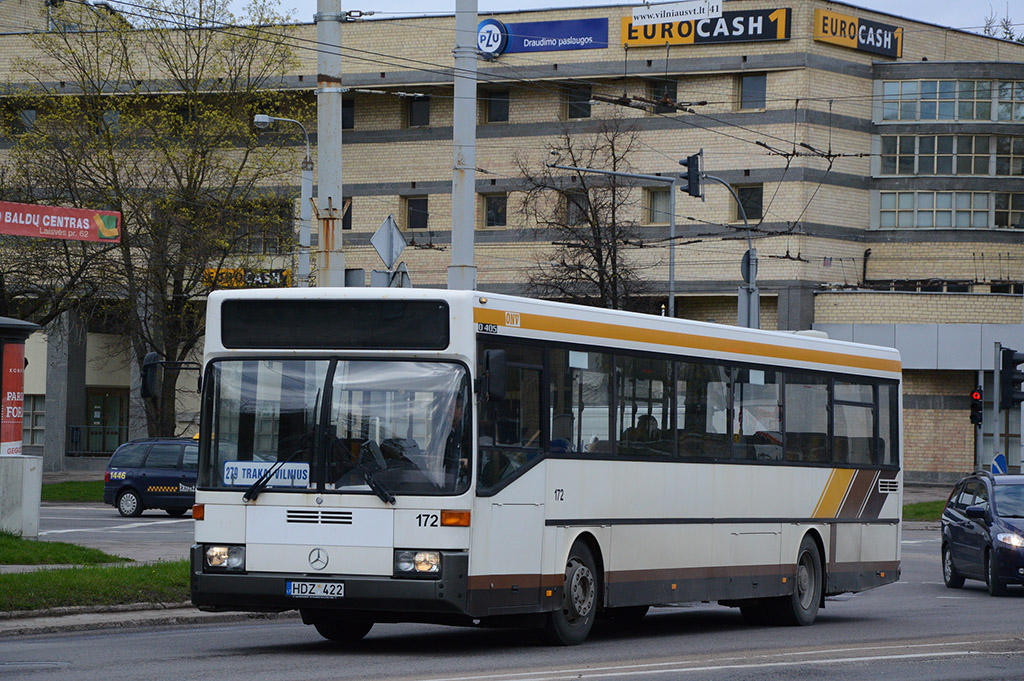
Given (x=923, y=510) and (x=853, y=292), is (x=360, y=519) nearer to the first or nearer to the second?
(x=923, y=510)

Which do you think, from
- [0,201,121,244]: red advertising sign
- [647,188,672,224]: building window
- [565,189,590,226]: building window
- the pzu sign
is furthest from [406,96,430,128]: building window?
[0,201,121,244]: red advertising sign

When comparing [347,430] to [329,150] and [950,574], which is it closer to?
[329,150]

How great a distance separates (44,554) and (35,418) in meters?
41.1

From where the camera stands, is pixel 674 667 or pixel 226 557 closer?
pixel 674 667

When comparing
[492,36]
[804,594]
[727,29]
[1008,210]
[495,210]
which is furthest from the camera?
[495,210]

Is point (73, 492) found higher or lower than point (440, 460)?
lower

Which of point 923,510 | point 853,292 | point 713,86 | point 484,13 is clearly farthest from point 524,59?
point 923,510

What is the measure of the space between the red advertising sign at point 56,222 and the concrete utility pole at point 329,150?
280 cm

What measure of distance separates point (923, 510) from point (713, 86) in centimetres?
1745

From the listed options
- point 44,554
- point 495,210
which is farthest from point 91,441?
point 44,554

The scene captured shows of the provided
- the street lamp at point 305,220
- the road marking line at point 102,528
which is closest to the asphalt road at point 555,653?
the road marking line at point 102,528

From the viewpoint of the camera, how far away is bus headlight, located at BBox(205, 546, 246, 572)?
38.7ft

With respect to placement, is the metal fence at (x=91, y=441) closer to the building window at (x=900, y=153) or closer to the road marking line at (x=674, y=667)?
the building window at (x=900, y=153)

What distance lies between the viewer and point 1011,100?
53.5 meters
